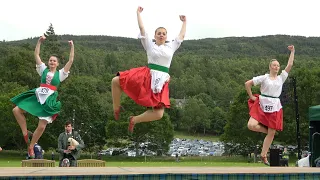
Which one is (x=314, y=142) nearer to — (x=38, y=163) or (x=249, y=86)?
(x=249, y=86)

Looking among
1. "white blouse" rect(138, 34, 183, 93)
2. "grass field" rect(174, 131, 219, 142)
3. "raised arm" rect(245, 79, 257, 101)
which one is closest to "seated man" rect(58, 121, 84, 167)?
"white blouse" rect(138, 34, 183, 93)

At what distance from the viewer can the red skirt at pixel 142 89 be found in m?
7.85

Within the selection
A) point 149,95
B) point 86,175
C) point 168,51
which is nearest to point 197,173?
point 86,175

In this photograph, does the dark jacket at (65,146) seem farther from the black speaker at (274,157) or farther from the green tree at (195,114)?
the green tree at (195,114)

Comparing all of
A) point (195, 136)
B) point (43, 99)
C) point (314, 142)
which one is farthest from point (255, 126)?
point (195, 136)

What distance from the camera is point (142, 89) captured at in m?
7.88

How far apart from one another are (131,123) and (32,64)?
204ft

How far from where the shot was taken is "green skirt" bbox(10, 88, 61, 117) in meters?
8.80

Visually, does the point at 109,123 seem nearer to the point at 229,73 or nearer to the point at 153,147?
the point at 153,147

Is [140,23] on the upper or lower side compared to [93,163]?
upper

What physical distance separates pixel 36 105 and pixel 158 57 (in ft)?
7.80

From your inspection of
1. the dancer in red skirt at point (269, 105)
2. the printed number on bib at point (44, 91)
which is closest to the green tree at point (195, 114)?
the dancer in red skirt at point (269, 105)

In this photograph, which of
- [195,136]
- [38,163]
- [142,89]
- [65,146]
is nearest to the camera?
[142,89]

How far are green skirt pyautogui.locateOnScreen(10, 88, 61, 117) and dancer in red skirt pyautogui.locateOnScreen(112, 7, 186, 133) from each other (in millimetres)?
1243
